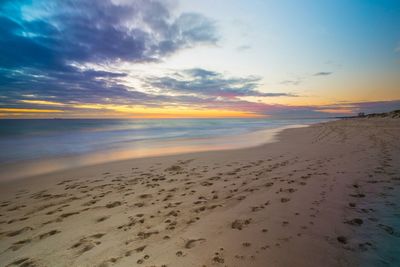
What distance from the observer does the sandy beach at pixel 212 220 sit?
9.89 ft

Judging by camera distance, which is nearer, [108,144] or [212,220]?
[212,220]

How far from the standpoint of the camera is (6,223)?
4.77 meters

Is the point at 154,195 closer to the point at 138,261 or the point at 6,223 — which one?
the point at 138,261

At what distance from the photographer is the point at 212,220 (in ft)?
13.5

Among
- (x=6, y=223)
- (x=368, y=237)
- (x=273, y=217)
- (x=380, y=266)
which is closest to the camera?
(x=380, y=266)

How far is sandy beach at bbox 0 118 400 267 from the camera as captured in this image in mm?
3016

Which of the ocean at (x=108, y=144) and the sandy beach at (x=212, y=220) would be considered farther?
the ocean at (x=108, y=144)

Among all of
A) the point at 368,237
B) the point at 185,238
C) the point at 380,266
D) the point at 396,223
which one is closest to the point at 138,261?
the point at 185,238

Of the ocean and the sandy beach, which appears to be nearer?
the sandy beach

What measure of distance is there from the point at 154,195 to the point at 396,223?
527 cm

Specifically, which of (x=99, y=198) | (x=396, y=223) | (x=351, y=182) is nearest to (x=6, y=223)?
(x=99, y=198)

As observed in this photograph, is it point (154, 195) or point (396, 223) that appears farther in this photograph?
point (154, 195)

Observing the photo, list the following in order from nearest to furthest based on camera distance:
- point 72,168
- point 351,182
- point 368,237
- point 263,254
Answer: point 263,254
point 368,237
point 351,182
point 72,168

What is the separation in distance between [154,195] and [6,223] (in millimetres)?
3430
